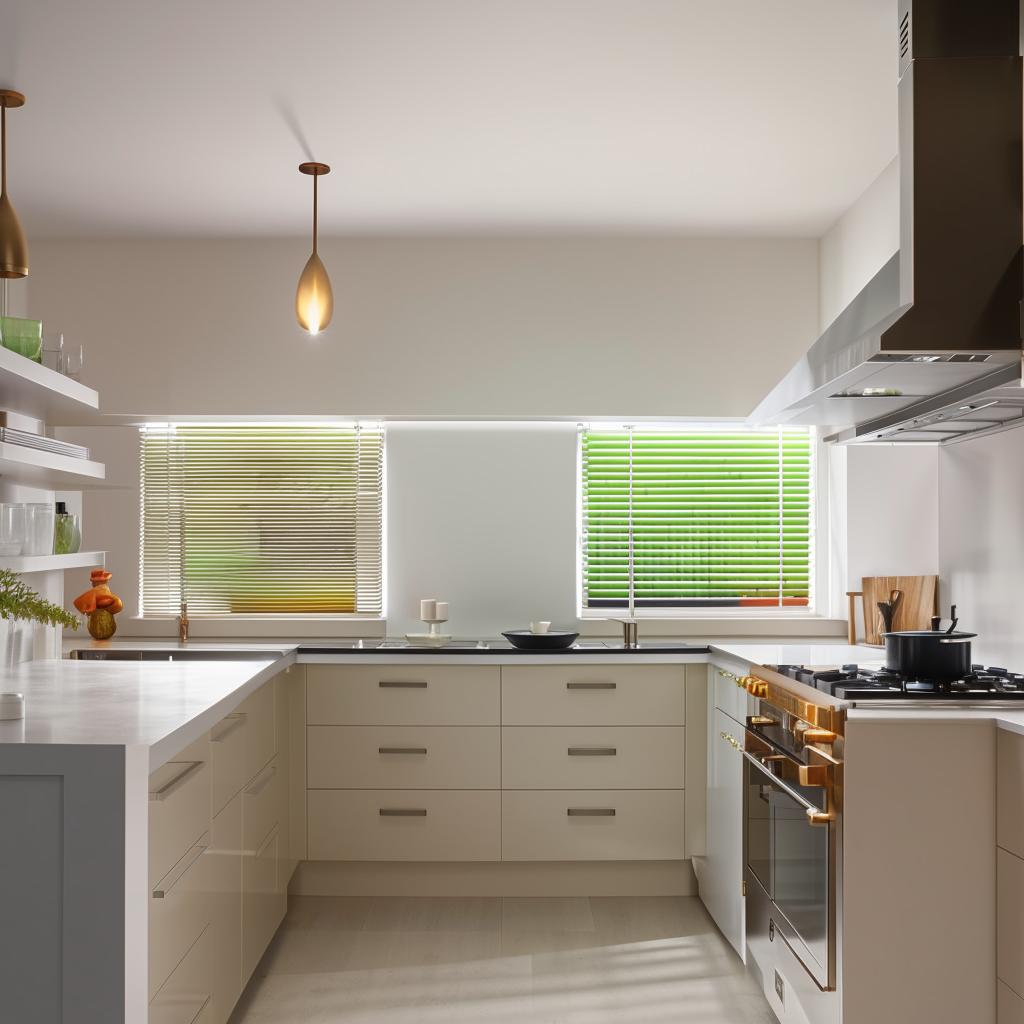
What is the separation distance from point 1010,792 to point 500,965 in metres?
1.71

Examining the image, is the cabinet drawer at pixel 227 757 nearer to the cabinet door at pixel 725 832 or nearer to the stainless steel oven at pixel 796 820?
the stainless steel oven at pixel 796 820

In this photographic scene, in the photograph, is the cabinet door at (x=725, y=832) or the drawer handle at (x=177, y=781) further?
the cabinet door at (x=725, y=832)

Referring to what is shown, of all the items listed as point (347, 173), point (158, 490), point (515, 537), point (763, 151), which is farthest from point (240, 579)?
point (763, 151)

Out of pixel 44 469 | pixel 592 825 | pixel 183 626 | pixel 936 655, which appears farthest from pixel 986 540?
pixel 183 626

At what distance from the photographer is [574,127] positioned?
3123 millimetres

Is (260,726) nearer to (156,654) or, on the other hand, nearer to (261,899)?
(261,899)

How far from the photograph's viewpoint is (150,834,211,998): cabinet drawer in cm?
198

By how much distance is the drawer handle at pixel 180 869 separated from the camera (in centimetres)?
202

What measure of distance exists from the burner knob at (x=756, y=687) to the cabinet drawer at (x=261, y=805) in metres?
1.49

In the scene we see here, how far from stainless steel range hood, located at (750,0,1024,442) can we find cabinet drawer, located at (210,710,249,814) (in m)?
1.76

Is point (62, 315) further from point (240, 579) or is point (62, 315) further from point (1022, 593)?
point (1022, 593)

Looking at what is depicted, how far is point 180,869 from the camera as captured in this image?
2.16 meters

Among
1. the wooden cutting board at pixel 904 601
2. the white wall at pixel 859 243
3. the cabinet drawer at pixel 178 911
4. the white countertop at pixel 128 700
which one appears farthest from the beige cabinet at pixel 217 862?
the white wall at pixel 859 243

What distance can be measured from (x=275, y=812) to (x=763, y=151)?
2.72 metres
